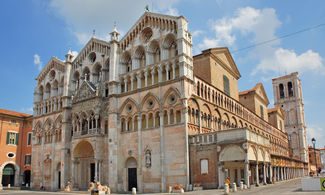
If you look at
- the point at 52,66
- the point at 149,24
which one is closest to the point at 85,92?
the point at 52,66

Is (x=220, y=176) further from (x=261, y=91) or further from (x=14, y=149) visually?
(x=261, y=91)

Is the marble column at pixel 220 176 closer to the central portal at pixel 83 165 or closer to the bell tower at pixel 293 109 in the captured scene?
the central portal at pixel 83 165

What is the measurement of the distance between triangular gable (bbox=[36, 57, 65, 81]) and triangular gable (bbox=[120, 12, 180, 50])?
532 inches

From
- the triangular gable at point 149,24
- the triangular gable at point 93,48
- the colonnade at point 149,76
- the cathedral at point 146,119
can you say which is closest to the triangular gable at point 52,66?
the cathedral at point 146,119

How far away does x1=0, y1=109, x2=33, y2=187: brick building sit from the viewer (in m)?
50.1

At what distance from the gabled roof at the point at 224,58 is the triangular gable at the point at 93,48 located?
12.3 meters

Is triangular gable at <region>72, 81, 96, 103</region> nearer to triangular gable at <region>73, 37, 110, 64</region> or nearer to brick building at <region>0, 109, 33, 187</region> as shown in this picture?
triangular gable at <region>73, 37, 110, 64</region>

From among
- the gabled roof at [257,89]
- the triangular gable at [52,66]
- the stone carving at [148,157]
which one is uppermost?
the triangular gable at [52,66]

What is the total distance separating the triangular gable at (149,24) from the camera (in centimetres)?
3403

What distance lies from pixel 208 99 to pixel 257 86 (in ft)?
96.2

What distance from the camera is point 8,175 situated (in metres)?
51.3

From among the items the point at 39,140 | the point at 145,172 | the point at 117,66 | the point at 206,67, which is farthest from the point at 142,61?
the point at 39,140

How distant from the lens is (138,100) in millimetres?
34938

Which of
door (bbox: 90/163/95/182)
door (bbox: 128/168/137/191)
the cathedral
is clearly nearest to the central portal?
door (bbox: 90/163/95/182)
